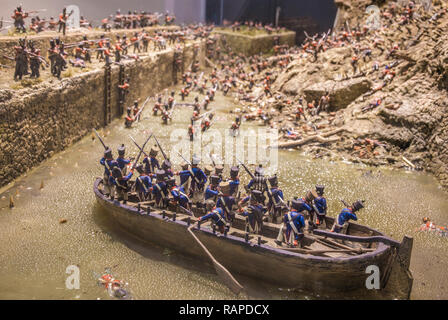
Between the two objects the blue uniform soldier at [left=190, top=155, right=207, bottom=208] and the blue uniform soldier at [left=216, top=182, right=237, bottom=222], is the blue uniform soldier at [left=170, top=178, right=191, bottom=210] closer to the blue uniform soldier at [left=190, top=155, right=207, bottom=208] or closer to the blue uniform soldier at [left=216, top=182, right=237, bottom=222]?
the blue uniform soldier at [left=190, top=155, right=207, bottom=208]

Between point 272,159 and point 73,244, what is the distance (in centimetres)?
685

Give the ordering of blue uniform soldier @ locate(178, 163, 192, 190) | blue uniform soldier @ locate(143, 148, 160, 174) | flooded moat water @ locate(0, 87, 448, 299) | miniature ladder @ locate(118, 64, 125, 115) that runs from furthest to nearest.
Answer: miniature ladder @ locate(118, 64, 125, 115) → blue uniform soldier @ locate(143, 148, 160, 174) → blue uniform soldier @ locate(178, 163, 192, 190) → flooded moat water @ locate(0, 87, 448, 299)

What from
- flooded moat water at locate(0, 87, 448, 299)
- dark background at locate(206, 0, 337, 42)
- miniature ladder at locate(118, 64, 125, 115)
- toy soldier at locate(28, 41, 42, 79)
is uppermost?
dark background at locate(206, 0, 337, 42)

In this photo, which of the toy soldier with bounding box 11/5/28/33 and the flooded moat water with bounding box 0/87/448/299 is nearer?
the flooded moat water with bounding box 0/87/448/299

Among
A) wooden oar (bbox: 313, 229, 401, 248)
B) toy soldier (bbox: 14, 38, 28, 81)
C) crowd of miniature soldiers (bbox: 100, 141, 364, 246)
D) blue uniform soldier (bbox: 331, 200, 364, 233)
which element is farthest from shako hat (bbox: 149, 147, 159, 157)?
toy soldier (bbox: 14, 38, 28, 81)

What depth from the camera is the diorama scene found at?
22.8 ft

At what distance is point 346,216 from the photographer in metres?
7.34

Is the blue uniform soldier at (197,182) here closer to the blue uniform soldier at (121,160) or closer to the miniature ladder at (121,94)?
the blue uniform soldier at (121,160)

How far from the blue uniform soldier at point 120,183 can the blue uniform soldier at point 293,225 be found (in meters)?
3.34

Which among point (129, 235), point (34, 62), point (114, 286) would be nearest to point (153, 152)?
point (129, 235)

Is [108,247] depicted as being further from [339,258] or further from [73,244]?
[339,258]

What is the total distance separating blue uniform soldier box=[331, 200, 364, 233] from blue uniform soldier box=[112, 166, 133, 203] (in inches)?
167

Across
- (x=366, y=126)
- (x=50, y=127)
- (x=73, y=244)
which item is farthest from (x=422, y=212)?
(x=50, y=127)
